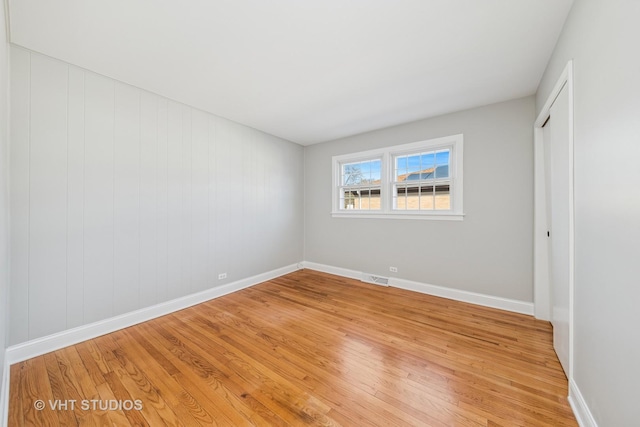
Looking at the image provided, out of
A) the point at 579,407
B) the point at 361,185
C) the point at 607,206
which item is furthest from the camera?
the point at 361,185

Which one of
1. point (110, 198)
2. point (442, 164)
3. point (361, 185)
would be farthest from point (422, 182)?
point (110, 198)

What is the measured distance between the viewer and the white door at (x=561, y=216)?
1694 millimetres

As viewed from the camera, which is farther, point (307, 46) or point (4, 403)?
point (307, 46)

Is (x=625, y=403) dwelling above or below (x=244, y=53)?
below

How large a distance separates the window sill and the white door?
4.26 feet

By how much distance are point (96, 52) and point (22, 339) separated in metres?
2.55

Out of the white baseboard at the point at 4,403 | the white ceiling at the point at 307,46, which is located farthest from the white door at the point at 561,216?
the white baseboard at the point at 4,403

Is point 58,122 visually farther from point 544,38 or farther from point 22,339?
point 544,38

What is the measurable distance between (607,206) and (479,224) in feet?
6.98

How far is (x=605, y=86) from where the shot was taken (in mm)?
1181

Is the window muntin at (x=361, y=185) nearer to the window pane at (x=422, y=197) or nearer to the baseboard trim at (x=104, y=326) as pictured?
the window pane at (x=422, y=197)

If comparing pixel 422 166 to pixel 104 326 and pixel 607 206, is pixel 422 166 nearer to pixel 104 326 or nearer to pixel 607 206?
pixel 607 206

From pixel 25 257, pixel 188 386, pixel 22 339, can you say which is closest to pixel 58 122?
pixel 25 257

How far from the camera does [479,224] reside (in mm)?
3172
